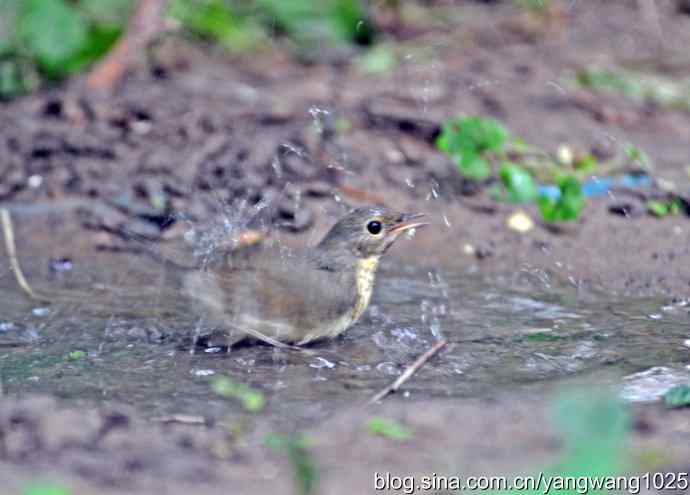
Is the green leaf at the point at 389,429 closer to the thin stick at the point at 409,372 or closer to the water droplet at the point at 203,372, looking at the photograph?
the thin stick at the point at 409,372

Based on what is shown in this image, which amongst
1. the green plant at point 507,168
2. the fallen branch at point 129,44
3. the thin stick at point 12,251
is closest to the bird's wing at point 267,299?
the thin stick at point 12,251

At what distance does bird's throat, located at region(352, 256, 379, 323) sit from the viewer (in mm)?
5512

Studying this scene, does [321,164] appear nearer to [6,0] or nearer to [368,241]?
[368,241]

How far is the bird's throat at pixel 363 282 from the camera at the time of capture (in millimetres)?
5512

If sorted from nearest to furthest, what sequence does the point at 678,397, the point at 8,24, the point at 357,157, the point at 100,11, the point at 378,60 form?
the point at 678,397 < the point at 357,157 < the point at 100,11 < the point at 8,24 < the point at 378,60

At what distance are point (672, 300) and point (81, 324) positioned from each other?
299 centimetres

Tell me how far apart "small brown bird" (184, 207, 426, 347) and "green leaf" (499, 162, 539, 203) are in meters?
1.93

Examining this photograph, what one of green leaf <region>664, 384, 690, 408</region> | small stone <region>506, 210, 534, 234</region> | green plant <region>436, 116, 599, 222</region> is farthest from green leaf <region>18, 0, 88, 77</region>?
green leaf <region>664, 384, 690, 408</region>

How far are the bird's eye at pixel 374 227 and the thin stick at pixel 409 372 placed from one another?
0.75m

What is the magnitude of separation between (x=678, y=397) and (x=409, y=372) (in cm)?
104

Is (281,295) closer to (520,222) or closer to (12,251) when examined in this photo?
(12,251)

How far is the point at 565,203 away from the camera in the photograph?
281 inches

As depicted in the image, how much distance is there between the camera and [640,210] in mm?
7312

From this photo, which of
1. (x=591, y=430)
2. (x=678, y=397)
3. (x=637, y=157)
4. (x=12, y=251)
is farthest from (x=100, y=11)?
(x=591, y=430)
